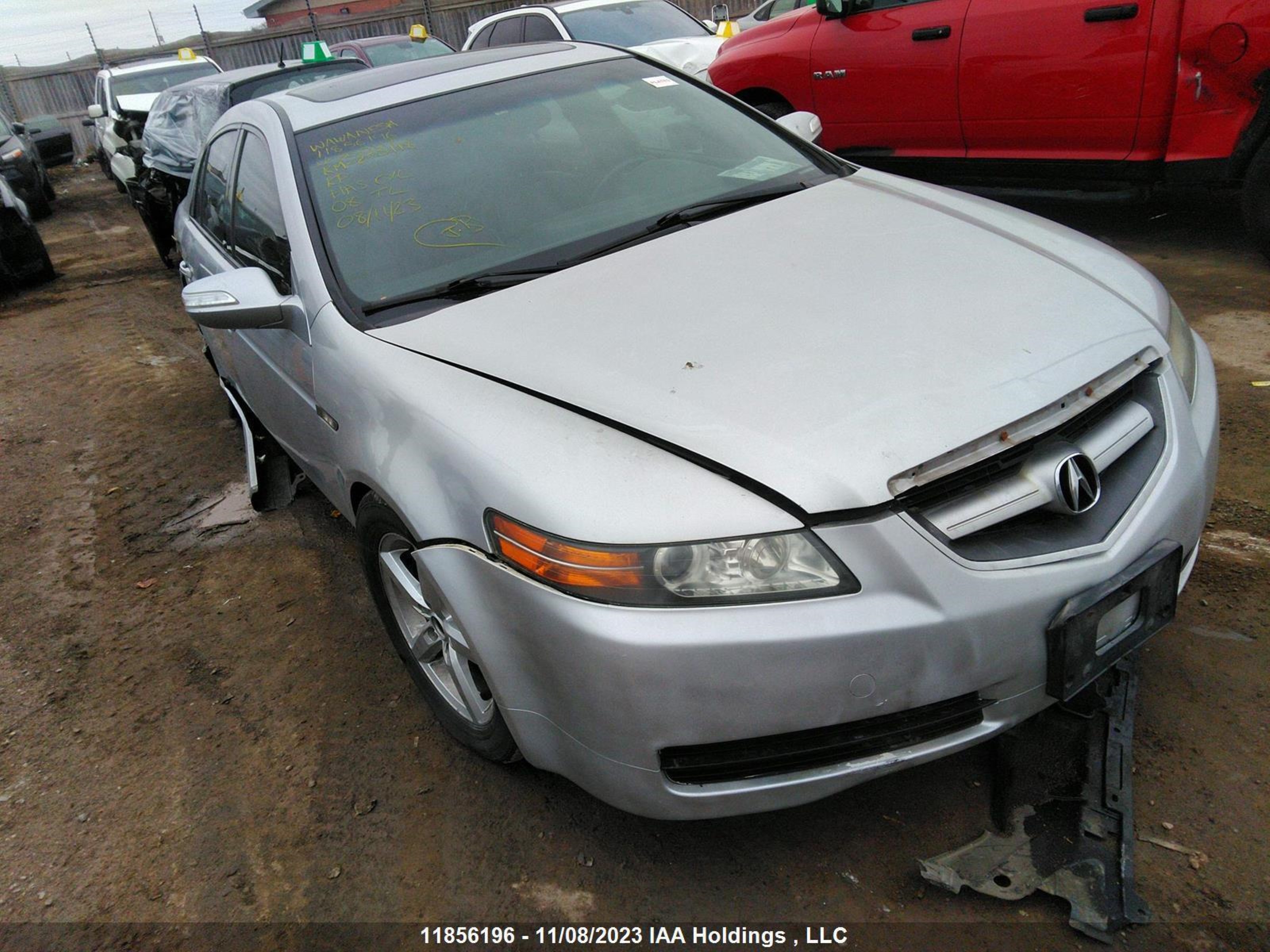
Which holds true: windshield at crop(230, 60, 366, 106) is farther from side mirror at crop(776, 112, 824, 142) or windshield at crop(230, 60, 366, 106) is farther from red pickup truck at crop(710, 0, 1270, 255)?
side mirror at crop(776, 112, 824, 142)

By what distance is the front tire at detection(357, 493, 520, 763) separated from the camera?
2.25 meters

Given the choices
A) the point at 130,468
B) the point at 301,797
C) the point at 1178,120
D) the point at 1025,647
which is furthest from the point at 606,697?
the point at 1178,120

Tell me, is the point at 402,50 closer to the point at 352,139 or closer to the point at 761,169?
the point at 352,139

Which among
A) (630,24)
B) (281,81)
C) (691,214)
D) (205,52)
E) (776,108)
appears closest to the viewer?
(691,214)

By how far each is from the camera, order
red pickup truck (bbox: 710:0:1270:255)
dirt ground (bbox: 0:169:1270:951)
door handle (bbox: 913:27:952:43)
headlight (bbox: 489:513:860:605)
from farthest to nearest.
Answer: door handle (bbox: 913:27:952:43), red pickup truck (bbox: 710:0:1270:255), dirt ground (bbox: 0:169:1270:951), headlight (bbox: 489:513:860:605)

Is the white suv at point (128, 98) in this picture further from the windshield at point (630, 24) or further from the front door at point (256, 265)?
the front door at point (256, 265)

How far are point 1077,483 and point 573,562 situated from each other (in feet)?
3.19

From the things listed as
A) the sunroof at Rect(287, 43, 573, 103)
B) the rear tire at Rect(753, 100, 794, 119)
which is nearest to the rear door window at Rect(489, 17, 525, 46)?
the rear tire at Rect(753, 100, 794, 119)

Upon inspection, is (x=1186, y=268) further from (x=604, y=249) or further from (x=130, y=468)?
(x=130, y=468)

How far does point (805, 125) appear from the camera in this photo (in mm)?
3686

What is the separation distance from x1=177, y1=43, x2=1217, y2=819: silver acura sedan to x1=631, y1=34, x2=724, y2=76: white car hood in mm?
6422

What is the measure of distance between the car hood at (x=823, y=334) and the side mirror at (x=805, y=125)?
92cm

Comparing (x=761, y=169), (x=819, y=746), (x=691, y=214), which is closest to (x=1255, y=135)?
(x=761, y=169)

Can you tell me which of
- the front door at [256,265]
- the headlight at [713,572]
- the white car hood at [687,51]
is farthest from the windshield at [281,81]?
the headlight at [713,572]
